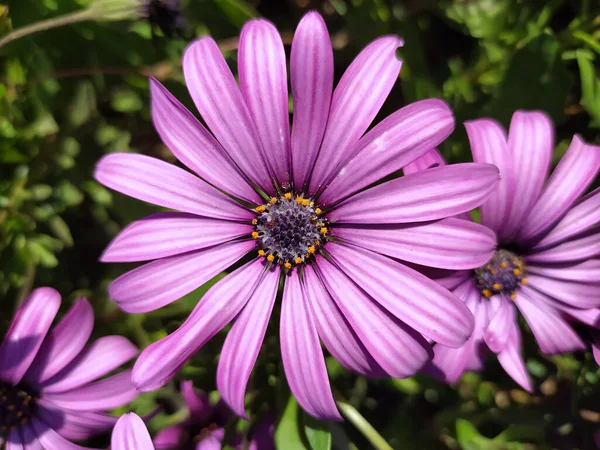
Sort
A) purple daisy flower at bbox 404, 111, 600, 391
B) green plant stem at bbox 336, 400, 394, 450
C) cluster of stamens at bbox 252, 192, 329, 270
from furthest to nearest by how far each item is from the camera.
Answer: green plant stem at bbox 336, 400, 394, 450
cluster of stamens at bbox 252, 192, 329, 270
purple daisy flower at bbox 404, 111, 600, 391

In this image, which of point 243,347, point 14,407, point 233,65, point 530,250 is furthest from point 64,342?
point 530,250

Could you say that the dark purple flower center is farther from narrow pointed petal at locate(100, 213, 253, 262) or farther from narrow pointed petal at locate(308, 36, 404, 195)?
narrow pointed petal at locate(308, 36, 404, 195)

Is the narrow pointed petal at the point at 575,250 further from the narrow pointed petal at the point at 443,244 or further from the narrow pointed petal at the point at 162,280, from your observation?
the narrow pointed petal at the point at 162,280

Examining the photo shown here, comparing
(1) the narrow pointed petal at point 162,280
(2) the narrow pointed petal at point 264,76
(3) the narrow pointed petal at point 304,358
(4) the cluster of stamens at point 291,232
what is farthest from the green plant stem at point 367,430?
(2) the narrow pointed petal at point 264,76

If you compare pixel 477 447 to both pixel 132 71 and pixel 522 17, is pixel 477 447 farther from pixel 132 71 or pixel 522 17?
pixel 132 71

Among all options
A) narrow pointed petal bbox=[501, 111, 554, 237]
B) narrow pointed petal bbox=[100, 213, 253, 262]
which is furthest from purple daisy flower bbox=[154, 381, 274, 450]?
narrow pointed petal bbox=[501, 111, 554, 237]

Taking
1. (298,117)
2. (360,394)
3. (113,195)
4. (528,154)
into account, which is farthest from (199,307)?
(360,394)
